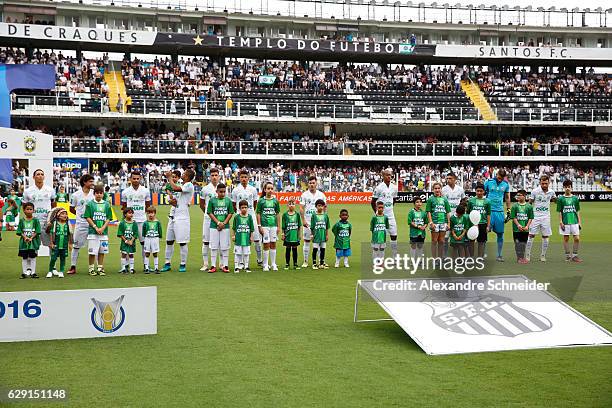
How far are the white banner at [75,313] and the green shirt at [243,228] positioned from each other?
255 inches

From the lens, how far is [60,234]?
50.0 feet

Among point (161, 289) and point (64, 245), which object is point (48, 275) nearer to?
point (64, 245)

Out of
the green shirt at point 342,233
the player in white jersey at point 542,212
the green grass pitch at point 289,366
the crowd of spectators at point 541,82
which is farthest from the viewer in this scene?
the crowd of spectators at point 541,82

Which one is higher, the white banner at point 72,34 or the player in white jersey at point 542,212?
the white banner at point 72,34

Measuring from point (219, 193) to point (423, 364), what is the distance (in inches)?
343

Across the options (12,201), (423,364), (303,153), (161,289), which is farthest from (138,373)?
(303,153)

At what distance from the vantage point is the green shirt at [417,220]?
1591 centimetres

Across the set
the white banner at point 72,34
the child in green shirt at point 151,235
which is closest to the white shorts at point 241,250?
the child in green shirt at point 151,235

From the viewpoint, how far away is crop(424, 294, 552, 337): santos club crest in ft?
30.3

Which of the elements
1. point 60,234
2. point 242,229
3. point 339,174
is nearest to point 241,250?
point 242,229

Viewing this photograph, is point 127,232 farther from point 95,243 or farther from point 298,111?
point 298,111

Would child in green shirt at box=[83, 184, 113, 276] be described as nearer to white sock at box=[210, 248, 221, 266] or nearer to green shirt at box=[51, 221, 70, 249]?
green shirt at box=[51, 221, 70, 249]

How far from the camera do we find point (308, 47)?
52.5 meters

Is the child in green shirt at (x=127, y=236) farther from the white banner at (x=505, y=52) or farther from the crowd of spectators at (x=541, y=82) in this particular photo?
the crowd of spectators at (x=541, y=82)
